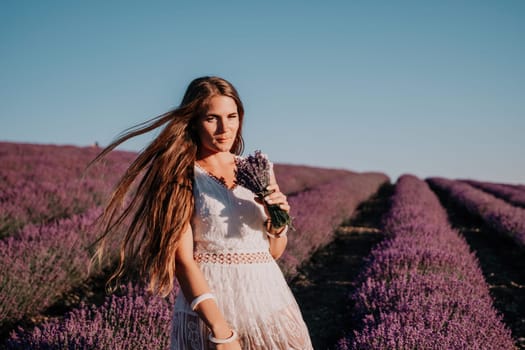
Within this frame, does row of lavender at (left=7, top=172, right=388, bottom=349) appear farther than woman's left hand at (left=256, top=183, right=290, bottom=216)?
Yes

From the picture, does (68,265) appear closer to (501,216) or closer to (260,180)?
(260,180)

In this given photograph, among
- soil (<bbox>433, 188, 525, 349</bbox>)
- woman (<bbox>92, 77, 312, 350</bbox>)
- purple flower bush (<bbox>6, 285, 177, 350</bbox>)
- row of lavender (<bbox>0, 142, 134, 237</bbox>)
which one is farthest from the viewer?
row of lavender (<bbox>0, 142, 134, 237</bbox>)

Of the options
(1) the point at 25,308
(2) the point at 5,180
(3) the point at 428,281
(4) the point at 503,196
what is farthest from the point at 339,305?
(4) the point at 503,196

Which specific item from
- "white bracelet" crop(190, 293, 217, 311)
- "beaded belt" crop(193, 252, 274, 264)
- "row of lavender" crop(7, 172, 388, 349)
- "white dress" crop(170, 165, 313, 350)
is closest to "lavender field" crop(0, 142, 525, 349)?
"row of lavender" crop(7, 172, 388, 349)

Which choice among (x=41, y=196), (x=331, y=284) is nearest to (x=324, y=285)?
(x=331, y=284)

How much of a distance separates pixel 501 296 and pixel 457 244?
776mm

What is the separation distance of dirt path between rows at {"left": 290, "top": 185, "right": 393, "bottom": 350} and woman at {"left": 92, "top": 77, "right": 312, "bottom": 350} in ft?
6.49

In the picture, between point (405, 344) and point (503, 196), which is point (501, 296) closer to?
point (405, 344)

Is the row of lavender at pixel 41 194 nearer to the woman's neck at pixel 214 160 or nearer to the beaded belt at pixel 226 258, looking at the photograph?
the woman's neck at pixel 214 160

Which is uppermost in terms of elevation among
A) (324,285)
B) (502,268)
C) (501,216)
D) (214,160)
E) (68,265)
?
(214,160)

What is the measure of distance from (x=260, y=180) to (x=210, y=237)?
294mm

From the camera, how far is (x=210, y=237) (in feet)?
5.16

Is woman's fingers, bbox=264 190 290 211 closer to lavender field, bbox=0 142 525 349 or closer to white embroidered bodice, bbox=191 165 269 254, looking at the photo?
white embroidered bodice, bbox=191 165 269 254

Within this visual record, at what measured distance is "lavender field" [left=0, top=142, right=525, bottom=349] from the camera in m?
2.62
